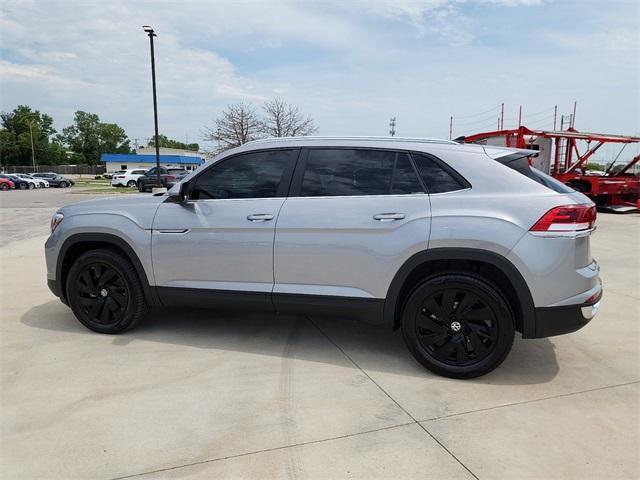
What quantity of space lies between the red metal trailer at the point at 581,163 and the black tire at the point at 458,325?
14147mm

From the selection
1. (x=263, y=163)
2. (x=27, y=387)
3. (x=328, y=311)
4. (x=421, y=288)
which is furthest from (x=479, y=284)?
(x=27, y=387)

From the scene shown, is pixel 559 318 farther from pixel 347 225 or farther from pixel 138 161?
pixel 138 161

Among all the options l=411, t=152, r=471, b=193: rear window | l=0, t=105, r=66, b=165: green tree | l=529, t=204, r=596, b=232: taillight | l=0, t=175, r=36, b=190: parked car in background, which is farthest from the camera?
l=0, t=105, r=66, b=165: green tree

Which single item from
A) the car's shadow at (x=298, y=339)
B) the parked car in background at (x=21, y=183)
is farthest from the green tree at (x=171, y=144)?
the car's shadow at (x=298, y=339)

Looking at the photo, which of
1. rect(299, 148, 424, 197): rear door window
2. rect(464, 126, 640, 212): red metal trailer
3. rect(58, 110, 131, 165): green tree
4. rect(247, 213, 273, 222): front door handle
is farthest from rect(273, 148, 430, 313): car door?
rect(58, 110, 131, 165): green tree

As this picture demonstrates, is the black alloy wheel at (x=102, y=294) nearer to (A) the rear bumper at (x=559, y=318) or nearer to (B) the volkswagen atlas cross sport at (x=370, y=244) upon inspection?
(B) the volkswagen atlas cross sport at (x=370, y=244)

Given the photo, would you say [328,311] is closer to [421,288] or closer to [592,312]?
[421,288]

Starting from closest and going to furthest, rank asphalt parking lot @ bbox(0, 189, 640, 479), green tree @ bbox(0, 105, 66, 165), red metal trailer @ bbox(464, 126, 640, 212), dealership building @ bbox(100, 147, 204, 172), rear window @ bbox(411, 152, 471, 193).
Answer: asphalt parking lot @ bbox(0, 189, 640, 479)
rear window @ bbox(411, 152, 471, 193)
red metal trailer @ bbox(464, 126, 640, 212)
dealership building @ bbox(100, 147, 204, 172)
green tree @ bbox(0, 105, 66, 165)

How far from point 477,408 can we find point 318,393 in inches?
41.8

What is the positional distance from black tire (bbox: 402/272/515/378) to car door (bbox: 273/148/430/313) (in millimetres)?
298

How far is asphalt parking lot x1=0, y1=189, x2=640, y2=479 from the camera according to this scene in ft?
8.06

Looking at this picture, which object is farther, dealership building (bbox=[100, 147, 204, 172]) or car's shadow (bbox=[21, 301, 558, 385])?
dealership building (bbox=[100, 147, 204, 172])

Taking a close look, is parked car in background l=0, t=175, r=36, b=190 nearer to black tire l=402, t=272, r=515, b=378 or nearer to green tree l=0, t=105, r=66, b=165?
black tire l=402, t=272, r=515, b=378

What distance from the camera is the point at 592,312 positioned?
129 inches
